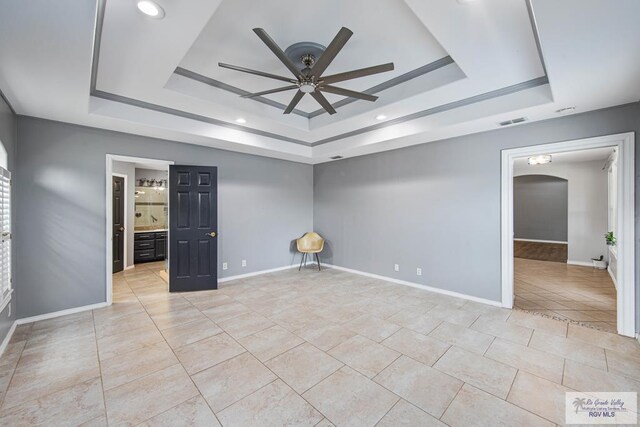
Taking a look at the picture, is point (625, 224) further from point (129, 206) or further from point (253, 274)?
point (129, 206)

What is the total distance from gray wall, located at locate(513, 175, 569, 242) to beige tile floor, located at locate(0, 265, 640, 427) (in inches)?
353

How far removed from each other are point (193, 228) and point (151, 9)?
11.1 feet

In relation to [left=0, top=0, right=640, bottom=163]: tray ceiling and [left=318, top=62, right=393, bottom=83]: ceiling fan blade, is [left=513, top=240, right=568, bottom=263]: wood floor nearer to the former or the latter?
[left=0, top=0, right=640, bottom=163]: tray ceiling

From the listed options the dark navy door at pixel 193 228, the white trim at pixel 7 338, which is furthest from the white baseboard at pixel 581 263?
the white trim at pixel 7 338

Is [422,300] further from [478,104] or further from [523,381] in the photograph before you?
[478,104]

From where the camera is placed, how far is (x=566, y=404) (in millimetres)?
1863

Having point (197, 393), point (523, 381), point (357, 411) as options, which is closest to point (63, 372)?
point (197, 393)

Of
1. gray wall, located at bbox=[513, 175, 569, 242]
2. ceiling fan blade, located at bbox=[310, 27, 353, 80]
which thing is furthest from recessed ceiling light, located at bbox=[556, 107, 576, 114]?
gray wall, located at bbox=[513, 175, 569, 242]

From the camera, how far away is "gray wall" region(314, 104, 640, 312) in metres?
3.45

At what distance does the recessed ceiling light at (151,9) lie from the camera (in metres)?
1.67

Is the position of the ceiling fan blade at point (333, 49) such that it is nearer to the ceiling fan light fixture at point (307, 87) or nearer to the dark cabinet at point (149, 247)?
the ceiling fan light fixture at point (307, 87)

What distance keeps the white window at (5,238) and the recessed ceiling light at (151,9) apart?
2236 mm

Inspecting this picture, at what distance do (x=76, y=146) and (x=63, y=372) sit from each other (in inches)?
111

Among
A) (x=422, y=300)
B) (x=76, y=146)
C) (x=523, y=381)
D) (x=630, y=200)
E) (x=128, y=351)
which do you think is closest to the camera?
(x=523, y=381)
